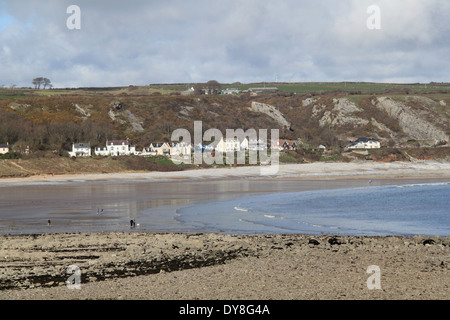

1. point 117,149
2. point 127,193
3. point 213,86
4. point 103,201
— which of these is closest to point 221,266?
point 103,201

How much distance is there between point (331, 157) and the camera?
92562mm

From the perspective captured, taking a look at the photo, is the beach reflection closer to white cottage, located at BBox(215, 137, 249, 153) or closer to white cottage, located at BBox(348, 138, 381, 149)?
white cottage, located at BBox(215, 137, 249, 153)

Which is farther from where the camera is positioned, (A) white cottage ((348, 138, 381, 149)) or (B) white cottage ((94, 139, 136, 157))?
(A) white cottage ((348, 138, 381, 149))

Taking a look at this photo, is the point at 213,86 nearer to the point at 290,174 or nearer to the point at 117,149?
the point at 117,149

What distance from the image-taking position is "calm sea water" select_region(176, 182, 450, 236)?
24.2 metres

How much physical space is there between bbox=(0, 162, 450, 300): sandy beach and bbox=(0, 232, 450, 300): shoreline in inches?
0.9

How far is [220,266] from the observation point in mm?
15484

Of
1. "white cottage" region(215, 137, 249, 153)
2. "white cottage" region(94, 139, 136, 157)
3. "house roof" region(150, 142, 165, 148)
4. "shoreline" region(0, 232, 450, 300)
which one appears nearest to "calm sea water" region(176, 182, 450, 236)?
"shoreline" region(0, 232, 450, 300)

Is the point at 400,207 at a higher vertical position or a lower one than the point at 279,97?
lower

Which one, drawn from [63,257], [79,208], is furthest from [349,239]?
[79,208]

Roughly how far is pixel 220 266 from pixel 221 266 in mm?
29

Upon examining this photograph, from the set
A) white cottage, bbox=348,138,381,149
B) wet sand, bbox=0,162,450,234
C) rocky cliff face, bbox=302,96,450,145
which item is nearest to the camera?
wet sand, bbox=0,162,450,234
